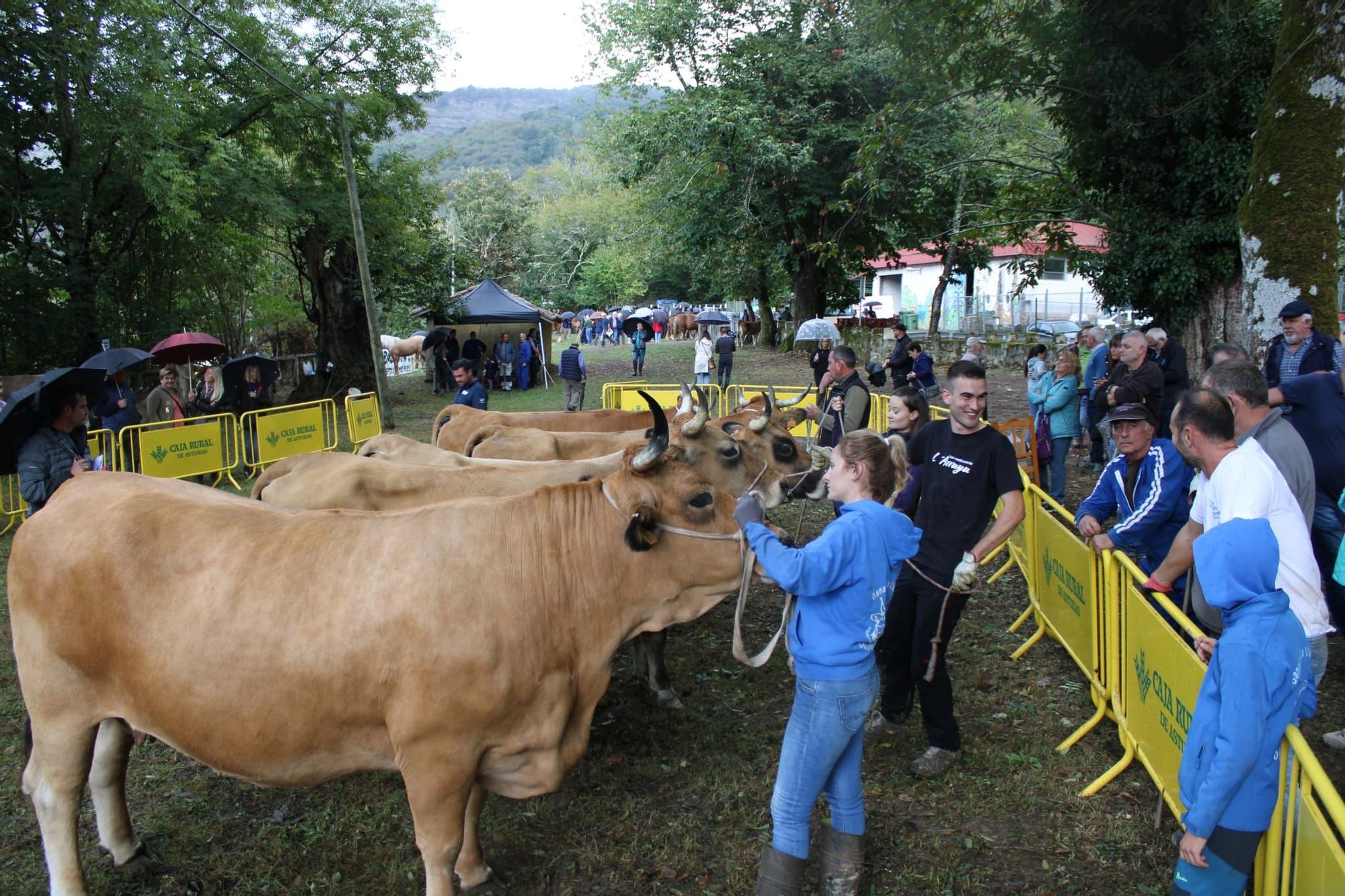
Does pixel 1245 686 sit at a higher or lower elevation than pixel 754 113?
lower

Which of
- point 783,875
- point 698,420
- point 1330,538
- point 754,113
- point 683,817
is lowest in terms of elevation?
point 683,817

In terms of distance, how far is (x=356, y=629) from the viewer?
10.9 ft

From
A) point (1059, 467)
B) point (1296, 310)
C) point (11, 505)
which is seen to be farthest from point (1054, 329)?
point (11, 505)

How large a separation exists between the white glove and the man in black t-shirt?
4 centimetres

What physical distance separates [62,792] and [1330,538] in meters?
7.11

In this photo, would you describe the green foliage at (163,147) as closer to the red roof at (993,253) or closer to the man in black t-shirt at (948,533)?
the man in black t-shirt at (948,533)

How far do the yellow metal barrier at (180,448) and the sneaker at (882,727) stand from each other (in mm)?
10795

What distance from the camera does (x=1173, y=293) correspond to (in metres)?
13.0

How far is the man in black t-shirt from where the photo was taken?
184 inches

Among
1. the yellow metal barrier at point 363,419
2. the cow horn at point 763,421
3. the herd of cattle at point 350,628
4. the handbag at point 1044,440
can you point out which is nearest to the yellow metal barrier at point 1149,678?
the herd of cattle at point 350,628

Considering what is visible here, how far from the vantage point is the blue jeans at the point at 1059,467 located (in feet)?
34.0

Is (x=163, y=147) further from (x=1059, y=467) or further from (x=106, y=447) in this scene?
(x=1059, y=467)

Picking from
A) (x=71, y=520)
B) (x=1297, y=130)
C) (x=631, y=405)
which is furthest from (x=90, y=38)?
(x=1297, y=130)

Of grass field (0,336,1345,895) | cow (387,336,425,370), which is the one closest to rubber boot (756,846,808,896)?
grass field (0,336,1345,895)
